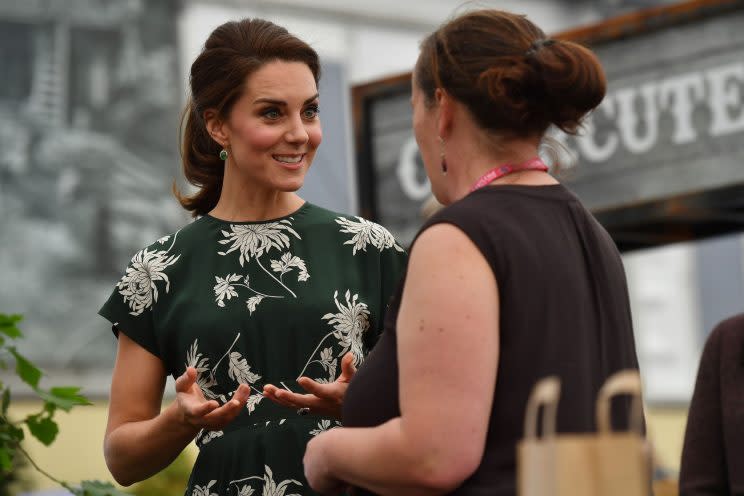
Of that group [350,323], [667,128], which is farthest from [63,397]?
[667,128]

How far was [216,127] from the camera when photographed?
327 cm

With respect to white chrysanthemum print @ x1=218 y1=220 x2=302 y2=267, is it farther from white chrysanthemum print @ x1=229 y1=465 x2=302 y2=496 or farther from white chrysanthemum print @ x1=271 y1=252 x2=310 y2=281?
white chrysanthemum print @ x1=229 y1=465 x2=302 y2=496

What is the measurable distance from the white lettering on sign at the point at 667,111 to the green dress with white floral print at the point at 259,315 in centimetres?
294

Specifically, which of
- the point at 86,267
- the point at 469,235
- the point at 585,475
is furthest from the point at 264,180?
the point at 86,267

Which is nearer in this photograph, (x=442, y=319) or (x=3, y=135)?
(x=442, y=319)

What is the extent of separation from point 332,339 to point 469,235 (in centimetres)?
79

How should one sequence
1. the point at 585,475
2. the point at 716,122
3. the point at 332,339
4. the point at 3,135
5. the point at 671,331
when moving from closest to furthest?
the point at 585,475, the point at 332,339, the point at 716,122, the point at 3,135, the point at 671,331

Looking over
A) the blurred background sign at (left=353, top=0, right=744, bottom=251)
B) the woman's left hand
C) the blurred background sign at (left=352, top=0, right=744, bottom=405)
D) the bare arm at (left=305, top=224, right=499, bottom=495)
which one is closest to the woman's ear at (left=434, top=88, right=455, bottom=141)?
the bare arm at (left=305, top=224, right=499, bottom=495)

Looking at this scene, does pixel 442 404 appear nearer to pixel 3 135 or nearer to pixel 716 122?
pixel 716 122

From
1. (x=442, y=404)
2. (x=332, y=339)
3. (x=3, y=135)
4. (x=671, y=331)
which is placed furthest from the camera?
(x=671, y=331)

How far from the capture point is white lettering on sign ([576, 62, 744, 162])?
6.15 m

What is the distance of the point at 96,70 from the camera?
15039 mm

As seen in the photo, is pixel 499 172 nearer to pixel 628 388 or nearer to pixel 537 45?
pixel 537 45

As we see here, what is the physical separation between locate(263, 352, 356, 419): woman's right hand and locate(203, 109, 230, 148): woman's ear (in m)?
0.62
